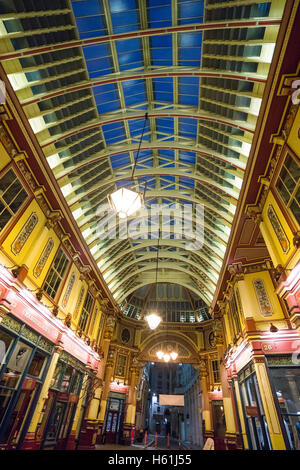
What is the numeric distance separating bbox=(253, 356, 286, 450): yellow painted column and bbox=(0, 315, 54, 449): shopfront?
26.6 feet

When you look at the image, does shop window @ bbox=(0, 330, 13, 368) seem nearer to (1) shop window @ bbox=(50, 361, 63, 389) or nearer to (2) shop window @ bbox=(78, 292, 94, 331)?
(1) shop window @ bbox=(50, 361, 63, 389)

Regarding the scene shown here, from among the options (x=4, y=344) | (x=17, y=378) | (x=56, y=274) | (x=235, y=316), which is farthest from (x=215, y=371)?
(x=4, y=344)

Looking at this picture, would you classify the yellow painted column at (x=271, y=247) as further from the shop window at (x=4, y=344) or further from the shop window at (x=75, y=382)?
the shop window at (x=75, y=382)

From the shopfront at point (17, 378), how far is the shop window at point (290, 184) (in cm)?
906

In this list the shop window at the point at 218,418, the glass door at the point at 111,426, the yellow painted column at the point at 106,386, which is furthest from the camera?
the glass door at the point at 111,426

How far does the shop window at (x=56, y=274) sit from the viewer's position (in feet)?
32.4

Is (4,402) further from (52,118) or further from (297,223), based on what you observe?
(297,223)

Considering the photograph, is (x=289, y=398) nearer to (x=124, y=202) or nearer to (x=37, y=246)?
(x=124, y=202)

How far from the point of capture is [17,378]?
305 inches

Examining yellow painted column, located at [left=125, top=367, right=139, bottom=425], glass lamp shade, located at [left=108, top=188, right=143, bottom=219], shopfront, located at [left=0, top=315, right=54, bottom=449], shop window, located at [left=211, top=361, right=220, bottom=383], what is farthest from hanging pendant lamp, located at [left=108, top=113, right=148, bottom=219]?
yellow painted column, located at [left=125, top=367, right=139, bottom=425]

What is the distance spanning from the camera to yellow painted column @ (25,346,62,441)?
8078 millimetres

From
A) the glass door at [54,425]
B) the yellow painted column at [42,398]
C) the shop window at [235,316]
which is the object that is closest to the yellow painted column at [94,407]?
the glass door at [54,425]

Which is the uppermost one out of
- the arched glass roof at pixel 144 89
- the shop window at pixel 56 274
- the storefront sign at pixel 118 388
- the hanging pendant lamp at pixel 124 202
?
the arched glass roof at pixel 144 89

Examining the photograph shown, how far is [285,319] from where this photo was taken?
360 inches
